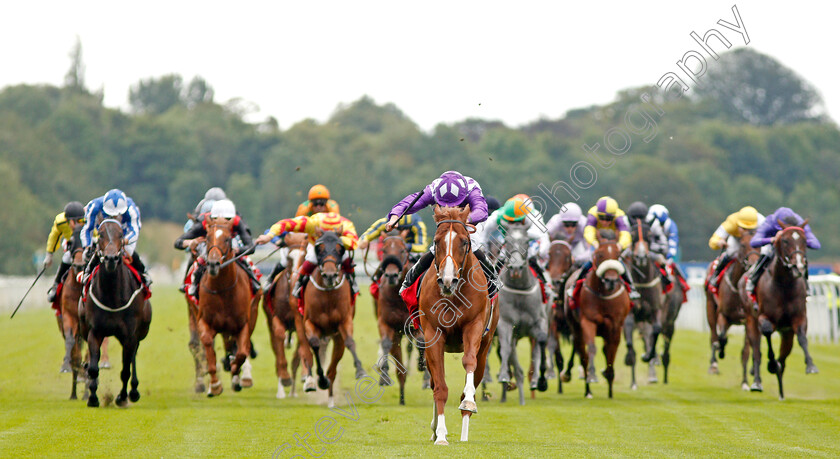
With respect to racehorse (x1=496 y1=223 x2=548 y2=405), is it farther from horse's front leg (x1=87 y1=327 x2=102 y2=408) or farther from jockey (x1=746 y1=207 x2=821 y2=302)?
horse's front leg (x1=87 y1=327 x2=102 y2=408)

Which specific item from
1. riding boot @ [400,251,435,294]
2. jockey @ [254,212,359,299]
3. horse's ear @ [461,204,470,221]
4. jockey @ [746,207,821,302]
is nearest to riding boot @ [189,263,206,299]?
jockey @ [254,212,359,299]

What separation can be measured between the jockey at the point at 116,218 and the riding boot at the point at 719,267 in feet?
27.5

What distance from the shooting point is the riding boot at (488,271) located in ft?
34.7

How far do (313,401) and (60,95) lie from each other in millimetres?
92314

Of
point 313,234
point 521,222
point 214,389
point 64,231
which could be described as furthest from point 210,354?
point 521,222

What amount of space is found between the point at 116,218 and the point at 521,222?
4.65 metres

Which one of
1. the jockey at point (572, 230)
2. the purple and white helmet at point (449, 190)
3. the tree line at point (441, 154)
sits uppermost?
the tree line at point (441, 154)

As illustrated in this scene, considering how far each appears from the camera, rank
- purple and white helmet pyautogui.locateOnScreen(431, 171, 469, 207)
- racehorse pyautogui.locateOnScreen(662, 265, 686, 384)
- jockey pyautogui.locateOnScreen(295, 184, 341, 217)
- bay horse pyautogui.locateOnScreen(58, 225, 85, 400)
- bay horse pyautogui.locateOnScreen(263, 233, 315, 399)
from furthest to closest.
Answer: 1. racehorse pyautogui.locateOnScreen(662, 265, 686, 384)
2. jockey pyautogui.locateOnScreen(295, 184, 341, 217)
3. bay horse pyautogui.locateOnScreen(263, 233, 315, 399)
4. bay horse pyautogui.locateOnScreen(58, 225, 85, 400)
5. purple and white helmet pyautogui.locateOnScreen(431, 171, 469, 207)

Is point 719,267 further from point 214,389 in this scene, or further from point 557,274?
point 214,389

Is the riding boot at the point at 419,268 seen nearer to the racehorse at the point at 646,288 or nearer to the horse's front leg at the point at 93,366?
the horse's front leg at the point at 93,366

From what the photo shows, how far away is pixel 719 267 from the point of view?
1727 cm

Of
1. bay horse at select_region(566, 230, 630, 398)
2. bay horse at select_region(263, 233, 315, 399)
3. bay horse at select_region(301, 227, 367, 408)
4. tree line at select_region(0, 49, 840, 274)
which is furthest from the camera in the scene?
tree line at select_region(0, 49, 840, 274)

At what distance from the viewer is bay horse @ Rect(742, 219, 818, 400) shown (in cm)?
1385

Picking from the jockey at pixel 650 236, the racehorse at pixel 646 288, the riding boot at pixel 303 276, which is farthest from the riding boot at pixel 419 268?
the jockey at pixel 650 236
